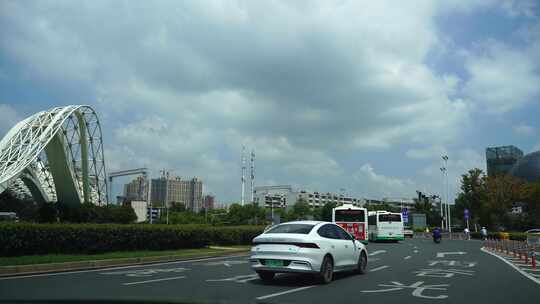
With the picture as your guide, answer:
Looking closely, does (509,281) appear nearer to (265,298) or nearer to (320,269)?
(320,269)

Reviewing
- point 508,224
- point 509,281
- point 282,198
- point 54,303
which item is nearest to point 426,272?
point 509,281

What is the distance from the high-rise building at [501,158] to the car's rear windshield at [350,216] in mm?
89590

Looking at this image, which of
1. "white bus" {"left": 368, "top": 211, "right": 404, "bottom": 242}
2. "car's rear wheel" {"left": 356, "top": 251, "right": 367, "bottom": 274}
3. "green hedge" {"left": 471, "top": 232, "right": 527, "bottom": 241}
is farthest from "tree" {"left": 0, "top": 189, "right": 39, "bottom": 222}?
"car's rear wheel" {"left": 356, "top": 251, "right": 367, "bottom": 274}

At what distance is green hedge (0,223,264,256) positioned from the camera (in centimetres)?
1582

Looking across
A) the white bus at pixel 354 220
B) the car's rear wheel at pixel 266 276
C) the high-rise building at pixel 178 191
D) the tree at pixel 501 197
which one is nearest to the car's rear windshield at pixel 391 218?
the white bus at pixel 354 220

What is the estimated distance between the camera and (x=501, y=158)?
113m

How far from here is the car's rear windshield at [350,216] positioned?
3347 centimetres

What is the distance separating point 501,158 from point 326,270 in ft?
379

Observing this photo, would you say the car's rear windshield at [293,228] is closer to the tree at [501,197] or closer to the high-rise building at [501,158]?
the tree at [501,197]

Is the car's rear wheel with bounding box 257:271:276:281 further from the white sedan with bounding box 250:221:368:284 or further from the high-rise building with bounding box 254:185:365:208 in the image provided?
the high-rise building with bounding box 254:185:365:208

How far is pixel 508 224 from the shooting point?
58.0m

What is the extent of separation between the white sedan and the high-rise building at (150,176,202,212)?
536 feet

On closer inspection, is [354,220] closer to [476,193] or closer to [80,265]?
[80,265]

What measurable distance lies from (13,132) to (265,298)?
7373cm
